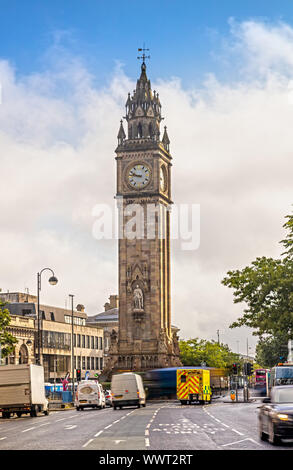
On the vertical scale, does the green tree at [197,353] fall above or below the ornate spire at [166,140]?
below

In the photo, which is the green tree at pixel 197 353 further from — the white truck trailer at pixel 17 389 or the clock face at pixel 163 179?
the white truck trailer at pixel 17 389

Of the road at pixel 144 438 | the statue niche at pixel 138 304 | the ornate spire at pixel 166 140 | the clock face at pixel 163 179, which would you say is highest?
the ornate spire at pixel 166 140

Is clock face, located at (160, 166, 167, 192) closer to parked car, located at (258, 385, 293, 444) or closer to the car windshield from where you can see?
the car windshield

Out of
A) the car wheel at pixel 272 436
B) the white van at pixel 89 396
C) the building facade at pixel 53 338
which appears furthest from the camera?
the building facade at pixel 53 338

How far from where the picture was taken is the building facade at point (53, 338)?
107 m

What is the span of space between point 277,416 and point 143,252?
89.9 metres

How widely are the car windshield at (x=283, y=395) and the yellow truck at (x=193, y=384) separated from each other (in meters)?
44.2

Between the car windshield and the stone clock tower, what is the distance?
8266cm

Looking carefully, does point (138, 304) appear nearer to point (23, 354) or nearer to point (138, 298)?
point (138, 298)

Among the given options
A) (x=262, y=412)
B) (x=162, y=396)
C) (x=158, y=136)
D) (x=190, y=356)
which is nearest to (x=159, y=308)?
(x=162, y=396)

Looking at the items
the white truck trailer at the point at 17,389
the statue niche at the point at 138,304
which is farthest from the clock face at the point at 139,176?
the white truck trailer at the point at 17,389

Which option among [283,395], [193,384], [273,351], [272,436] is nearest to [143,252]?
[273,351]
